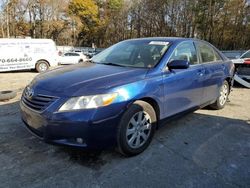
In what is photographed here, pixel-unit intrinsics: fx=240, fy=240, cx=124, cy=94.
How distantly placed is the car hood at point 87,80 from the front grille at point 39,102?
0.09 m

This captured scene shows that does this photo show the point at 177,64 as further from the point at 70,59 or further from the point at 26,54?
the point at 70,59

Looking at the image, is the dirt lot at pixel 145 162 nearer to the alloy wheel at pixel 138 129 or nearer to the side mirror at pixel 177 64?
the alloy wheel at pixel 138 129

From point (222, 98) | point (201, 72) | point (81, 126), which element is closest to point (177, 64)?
point (201, 72)

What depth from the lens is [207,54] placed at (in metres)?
4.57

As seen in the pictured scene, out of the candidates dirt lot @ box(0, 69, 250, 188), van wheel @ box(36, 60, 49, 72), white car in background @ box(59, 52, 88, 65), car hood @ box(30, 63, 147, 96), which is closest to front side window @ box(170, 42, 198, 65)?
car hood @ box(30, 63, 147, 96)

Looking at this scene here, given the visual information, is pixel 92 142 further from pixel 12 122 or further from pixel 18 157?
pixel 12 122

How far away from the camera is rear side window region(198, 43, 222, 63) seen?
14.4 ft

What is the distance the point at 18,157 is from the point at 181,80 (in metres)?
2.50

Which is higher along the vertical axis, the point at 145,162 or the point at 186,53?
the point at 186,53

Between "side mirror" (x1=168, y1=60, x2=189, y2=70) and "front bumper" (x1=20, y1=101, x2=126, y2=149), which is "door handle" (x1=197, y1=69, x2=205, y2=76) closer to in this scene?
"side mirror" (x1=168, y1=60, x2=189, y2=70)

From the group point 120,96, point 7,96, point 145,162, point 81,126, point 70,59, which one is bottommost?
point 145,162

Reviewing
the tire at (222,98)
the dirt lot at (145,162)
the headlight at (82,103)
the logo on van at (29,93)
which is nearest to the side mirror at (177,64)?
the dirt lot at (145,162)

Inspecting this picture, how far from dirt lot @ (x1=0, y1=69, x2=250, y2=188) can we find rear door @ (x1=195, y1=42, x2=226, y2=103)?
2.56 feet

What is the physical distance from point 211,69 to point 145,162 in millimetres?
2379
